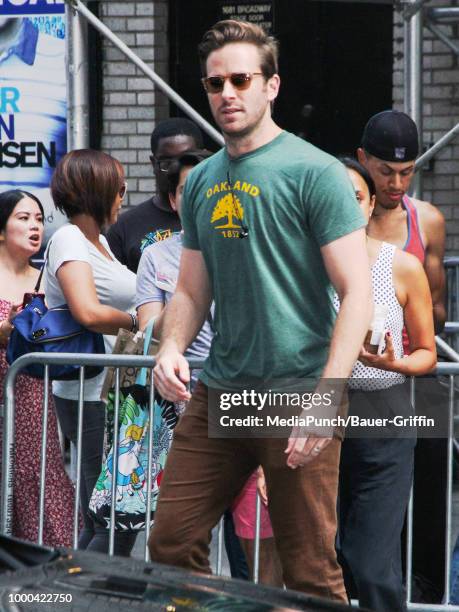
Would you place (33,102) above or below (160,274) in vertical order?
above

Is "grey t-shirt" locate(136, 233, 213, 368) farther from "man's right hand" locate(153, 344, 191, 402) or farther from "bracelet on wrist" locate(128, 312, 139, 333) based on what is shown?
"man's right hand" locate(153, 344, 191, 402)

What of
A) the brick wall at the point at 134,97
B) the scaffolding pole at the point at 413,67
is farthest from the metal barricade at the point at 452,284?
the brick wall at the point at 134,97

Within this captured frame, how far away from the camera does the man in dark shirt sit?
5918 millimetres

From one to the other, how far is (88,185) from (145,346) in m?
0.92

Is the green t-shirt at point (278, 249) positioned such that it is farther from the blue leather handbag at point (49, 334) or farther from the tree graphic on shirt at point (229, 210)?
the blue leather handbag at point (49, 334)

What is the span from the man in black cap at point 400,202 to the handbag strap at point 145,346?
1.12 meters

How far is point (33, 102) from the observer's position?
8.96 m

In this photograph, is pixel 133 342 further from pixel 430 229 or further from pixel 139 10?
pixel 139 10

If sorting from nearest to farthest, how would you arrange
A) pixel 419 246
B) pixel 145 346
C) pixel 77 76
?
pixel 145 346 → pixel 419 246 → pixel 77 76

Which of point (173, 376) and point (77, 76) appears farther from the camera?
point (77, 76)

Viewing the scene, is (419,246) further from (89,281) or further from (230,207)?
(230,207)

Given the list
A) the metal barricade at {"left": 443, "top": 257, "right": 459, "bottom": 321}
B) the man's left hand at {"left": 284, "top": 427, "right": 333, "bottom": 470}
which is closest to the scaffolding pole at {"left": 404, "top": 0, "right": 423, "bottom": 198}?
the metal barricade at {"left": 443, "top": 257, "right": 459, "bottom": 321}

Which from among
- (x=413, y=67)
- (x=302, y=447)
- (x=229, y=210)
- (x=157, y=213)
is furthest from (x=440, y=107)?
(x=302, y=447)

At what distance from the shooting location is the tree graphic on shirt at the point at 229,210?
396cm
